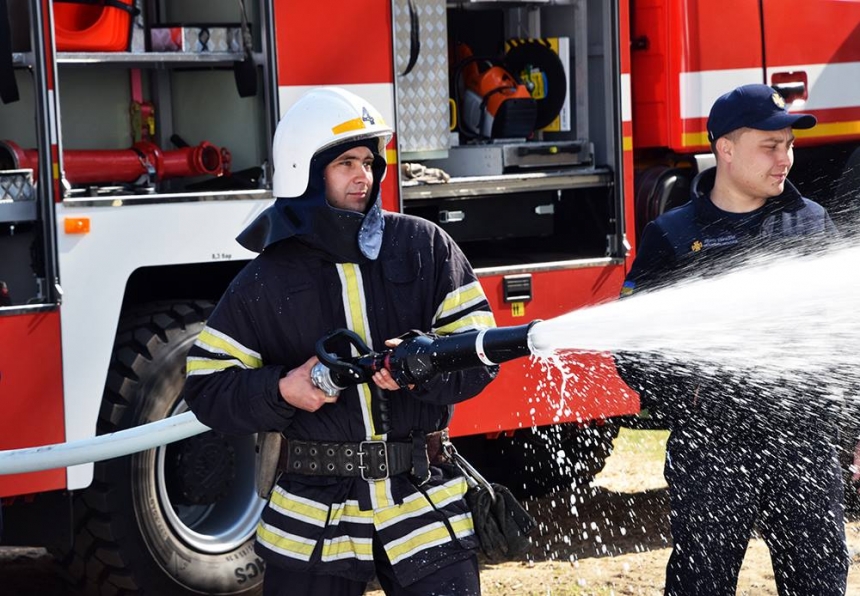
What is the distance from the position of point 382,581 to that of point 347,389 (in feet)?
1.69

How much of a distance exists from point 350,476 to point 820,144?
14.1 ft

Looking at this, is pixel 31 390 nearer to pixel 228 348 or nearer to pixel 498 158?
pixel 228 348

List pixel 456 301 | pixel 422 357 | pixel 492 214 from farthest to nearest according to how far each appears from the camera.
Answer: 1. pixel 492 214
2. pixel 456 301
3. pixel 422 357

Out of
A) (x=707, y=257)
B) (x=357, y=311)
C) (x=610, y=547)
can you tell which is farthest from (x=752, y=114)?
(x=610, y=547)

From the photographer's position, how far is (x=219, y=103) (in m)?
6.39

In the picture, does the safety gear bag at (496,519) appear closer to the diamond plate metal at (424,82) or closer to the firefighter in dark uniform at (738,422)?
the firefighter in dark uniform at (738,422)

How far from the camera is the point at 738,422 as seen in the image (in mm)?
4059

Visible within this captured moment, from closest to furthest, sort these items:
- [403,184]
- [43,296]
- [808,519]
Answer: [808,519]
[43,296]
[403,184]

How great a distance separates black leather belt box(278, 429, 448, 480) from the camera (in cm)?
365

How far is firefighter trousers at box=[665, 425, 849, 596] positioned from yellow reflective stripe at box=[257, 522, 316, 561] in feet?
3.78

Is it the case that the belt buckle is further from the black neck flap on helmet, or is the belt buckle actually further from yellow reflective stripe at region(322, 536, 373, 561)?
the black neck flap on helmet

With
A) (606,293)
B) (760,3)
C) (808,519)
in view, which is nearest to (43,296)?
(606,293)

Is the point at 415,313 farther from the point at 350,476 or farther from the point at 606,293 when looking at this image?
the point at 606,293

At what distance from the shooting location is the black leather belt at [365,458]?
3.65 metres
